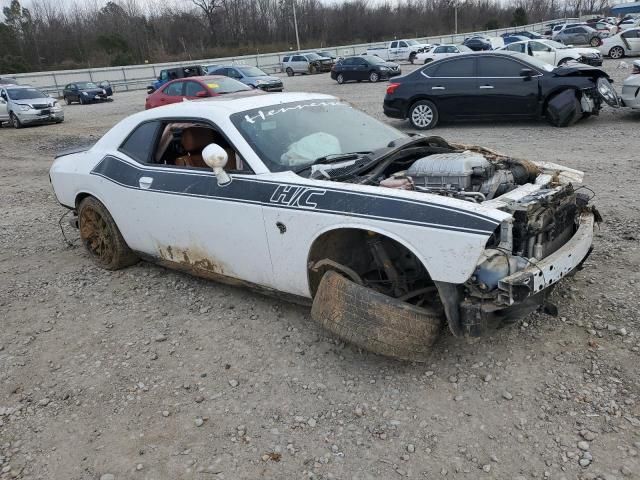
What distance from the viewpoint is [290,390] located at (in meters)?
3.18

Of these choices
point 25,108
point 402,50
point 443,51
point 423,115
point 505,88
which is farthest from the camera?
point 402,50

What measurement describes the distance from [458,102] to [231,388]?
9486 millimetres

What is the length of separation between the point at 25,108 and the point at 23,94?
1.29 metres

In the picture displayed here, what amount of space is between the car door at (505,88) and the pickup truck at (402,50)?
2599 centimetres

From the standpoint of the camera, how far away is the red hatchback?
1419 cm

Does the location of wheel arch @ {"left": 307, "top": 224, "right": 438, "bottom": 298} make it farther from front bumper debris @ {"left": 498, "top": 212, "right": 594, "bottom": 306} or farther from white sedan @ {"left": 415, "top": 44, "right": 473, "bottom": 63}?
white sedan @ {"left": 415, "top": 44, "right": 473, "bottom": 63}

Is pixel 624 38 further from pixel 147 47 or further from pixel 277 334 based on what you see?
pixel 147 47

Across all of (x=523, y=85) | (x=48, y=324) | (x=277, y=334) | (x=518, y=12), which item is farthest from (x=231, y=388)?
(x=518, y=12)

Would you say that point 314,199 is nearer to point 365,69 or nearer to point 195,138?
point 195,138

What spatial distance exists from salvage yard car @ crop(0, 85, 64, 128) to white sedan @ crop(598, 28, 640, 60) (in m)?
23.6

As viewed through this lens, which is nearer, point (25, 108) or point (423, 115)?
point (423, 115)

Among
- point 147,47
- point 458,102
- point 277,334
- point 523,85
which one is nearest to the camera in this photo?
point 277,334

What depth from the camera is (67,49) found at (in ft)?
191

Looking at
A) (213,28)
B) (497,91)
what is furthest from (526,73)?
(213,28)
